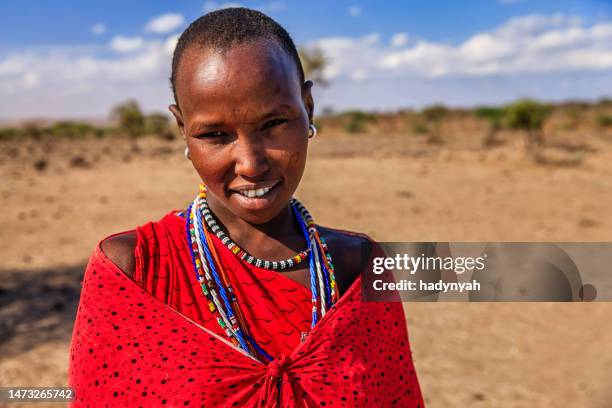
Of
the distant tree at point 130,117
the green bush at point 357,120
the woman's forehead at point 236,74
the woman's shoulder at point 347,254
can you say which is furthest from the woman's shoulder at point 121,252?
the green bush at point 357,120

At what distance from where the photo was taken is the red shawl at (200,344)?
4.11ft

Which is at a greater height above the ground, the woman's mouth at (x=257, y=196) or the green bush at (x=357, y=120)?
the green bush at (x=357, y=120)

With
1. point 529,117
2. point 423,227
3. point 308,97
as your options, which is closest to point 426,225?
point 423,227

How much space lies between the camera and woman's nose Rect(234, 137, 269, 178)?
128 cm

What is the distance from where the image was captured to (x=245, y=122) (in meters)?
1.26

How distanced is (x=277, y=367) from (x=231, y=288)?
0.25 m

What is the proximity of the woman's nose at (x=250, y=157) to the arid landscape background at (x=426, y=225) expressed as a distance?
3294 millimetres

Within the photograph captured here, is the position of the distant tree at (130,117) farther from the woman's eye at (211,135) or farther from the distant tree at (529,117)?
the woman's eye at (211,135)

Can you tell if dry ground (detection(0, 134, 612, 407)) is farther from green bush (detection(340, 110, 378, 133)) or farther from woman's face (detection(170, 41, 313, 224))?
green bush (detection(340, 110, 378, 133))

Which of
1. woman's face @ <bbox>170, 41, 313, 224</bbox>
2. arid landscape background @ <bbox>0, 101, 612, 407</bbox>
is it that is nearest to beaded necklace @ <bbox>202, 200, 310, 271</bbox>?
woman's face @ <bbox>170, 41, 313, 224</bbox>

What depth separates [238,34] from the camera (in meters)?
1.28

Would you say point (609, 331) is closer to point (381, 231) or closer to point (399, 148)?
point (381, 231)

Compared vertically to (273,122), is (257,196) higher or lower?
lower

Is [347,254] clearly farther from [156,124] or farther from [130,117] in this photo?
[156,124]
